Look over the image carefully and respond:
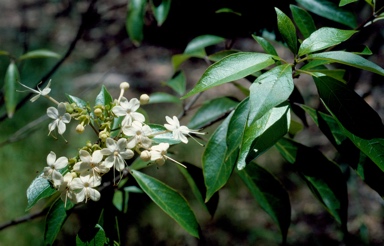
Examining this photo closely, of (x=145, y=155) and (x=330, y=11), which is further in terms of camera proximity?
(x=330, y=11)

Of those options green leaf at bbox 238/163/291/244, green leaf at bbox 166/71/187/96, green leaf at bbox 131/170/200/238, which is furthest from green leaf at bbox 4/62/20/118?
green leaf at bbox 238/163/291/244

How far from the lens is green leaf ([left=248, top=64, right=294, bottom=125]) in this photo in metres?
0.82

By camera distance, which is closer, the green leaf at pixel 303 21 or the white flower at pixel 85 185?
the white flower at pixel 85 185

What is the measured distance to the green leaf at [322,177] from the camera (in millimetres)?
1191

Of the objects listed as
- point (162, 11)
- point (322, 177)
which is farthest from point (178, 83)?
point (322, 177)

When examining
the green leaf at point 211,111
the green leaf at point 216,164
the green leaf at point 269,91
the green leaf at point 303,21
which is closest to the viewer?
the green leaf at point 269,91

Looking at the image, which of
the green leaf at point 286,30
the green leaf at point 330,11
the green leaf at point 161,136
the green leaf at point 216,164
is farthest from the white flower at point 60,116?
the green leaf at point 330,11

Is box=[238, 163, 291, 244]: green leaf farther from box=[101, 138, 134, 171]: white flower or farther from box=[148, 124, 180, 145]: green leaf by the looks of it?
box=[101, 138, 134, 171]: white flower

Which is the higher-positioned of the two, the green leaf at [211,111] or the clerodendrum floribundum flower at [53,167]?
the clerodendrum floribundum flower at [53,167]

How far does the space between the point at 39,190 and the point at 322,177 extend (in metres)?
0.76

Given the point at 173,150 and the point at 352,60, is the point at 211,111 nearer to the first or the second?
the point at 352,60

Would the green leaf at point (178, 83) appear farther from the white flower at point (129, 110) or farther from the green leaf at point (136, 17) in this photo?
the white flower at point (129, 110)

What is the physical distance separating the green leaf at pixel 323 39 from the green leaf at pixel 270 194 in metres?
0.49

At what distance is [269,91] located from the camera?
849 mm
